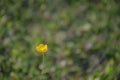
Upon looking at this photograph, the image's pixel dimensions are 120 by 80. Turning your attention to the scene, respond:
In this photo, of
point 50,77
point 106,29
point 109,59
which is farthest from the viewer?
point 106,29

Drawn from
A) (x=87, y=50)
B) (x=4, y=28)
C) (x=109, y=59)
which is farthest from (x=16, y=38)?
(x=109, y=59)

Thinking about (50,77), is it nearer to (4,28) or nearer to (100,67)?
(100,67)

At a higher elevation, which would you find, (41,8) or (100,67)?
(41,8)

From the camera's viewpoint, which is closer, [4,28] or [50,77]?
[50,77]

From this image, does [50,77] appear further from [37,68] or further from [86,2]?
[86,2]

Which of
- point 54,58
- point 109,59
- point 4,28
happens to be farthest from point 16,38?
point 109,59

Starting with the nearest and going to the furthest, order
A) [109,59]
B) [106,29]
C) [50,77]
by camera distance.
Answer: [50,77] → [109,59] → [106,29]

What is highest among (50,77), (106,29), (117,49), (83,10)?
(83,10)
